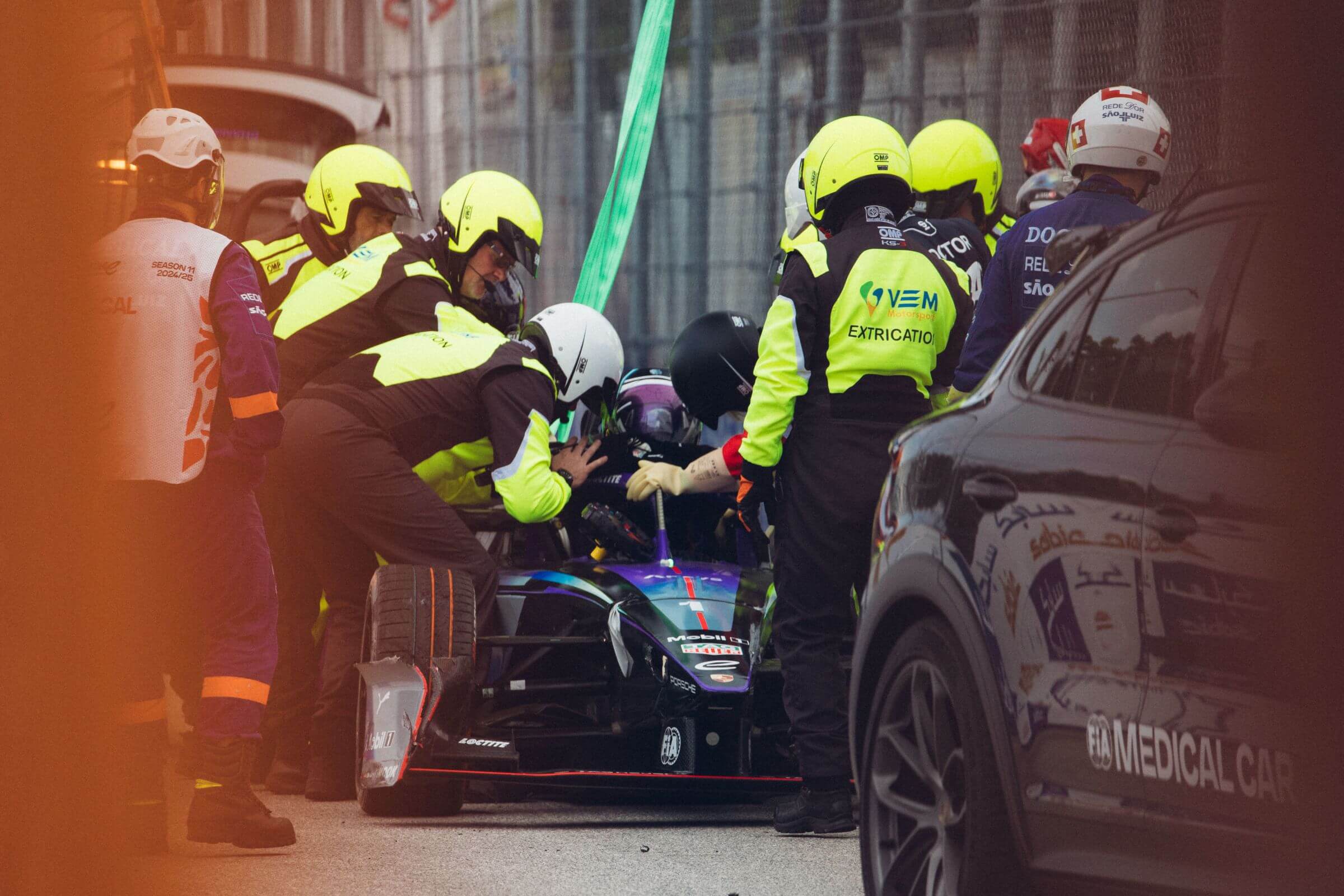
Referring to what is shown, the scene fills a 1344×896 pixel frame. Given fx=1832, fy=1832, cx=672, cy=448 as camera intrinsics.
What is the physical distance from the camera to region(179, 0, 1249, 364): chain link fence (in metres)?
9.05

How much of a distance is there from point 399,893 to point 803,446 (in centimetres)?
193

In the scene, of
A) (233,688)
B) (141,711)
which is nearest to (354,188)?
(233,688)

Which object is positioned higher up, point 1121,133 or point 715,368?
point 1121,133

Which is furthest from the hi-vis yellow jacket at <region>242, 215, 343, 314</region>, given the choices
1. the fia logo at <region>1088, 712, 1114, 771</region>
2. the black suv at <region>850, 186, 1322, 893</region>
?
the fia logo at <region>1088, 712, 1114, 771</region>

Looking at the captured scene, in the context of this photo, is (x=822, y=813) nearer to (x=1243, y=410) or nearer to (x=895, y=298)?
(x=895, y=298)

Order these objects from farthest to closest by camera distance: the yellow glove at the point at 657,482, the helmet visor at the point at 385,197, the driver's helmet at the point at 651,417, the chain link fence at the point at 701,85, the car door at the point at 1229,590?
the chain link fence at the point at 701,85 < the helmet visor at the point at 385,197 < the driver's helmet at the point at 651,417 < the yellow glove at the point at 657,482 < the car door at the point at 1229,590

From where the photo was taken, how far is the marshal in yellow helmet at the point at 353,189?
313 inches

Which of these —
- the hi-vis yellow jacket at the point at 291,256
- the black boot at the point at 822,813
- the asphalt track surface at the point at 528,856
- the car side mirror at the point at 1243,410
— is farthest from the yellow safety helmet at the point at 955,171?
the car side mirror at the point at 1243,410

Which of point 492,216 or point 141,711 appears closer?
point 141,711

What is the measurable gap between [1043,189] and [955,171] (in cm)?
42

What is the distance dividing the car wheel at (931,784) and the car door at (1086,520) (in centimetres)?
18

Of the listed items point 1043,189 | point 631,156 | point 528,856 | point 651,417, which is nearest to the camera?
point 528,856

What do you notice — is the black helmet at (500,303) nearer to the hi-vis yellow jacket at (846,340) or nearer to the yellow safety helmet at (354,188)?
the yellow safety helmet at (354,188)

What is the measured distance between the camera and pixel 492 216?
7305 mm
